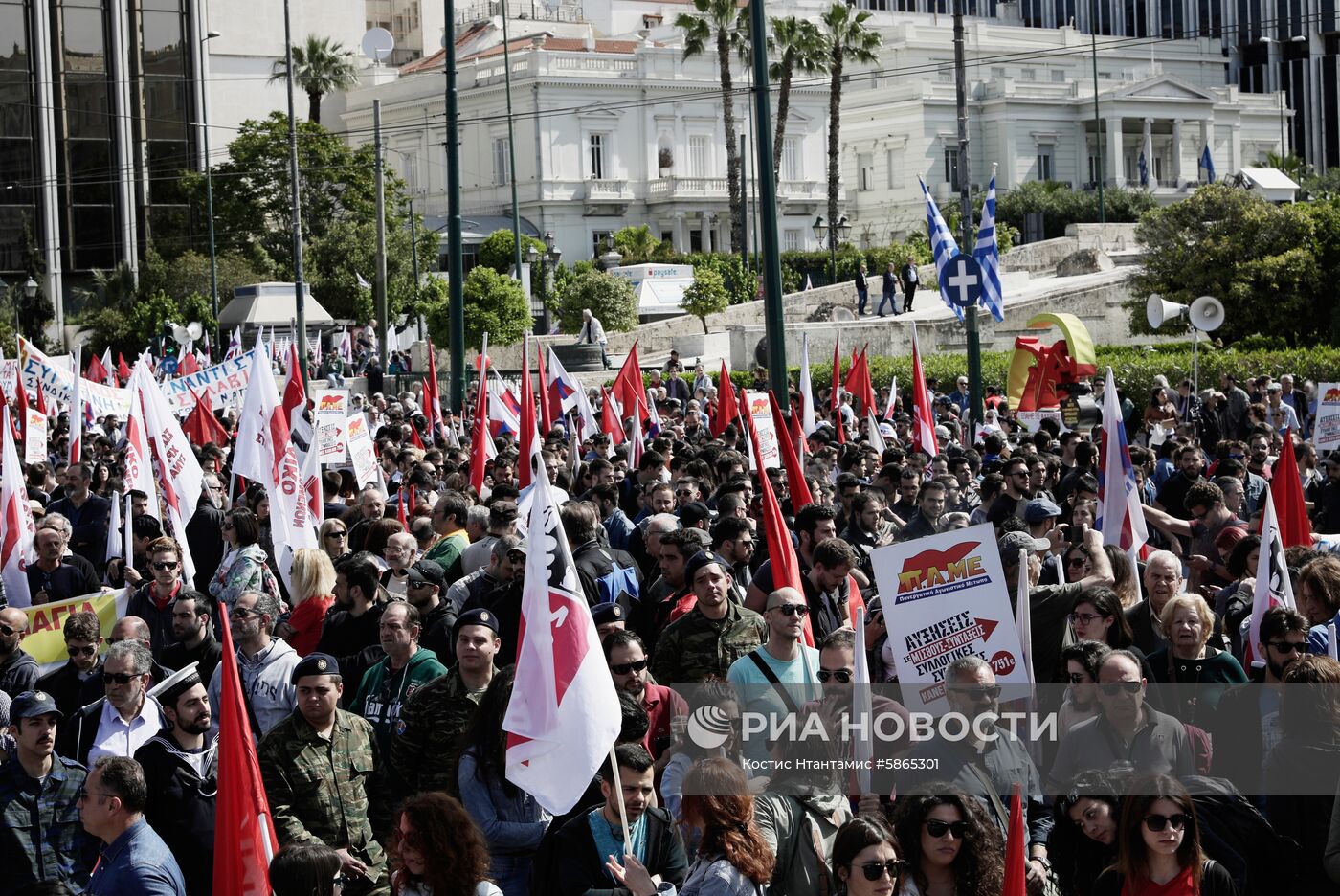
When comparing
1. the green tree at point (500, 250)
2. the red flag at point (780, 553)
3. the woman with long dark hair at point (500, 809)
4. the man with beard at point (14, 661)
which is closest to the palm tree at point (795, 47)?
the green tree at point (500, 250)

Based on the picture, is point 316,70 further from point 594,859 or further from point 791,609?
point 594,859

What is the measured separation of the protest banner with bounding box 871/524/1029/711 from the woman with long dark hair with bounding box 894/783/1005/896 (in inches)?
63.8

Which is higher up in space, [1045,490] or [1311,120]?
[1311,120]

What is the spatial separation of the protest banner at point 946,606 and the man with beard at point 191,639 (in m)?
2.90

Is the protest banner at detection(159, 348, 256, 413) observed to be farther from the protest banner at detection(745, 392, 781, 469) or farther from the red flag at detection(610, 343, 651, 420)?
the protest banner at detection(745, 392, 781, 469)

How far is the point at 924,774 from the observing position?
577cm

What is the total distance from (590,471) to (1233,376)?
53.4 ft

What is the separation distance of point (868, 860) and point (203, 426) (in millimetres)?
14434

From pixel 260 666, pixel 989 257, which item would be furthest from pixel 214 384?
pixel 260 666

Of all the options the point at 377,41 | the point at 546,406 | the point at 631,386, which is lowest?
the point at 546,406

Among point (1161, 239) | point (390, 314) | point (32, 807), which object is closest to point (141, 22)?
point (390, 314)

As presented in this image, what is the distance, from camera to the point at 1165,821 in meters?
4.98

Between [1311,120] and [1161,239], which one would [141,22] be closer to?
[1161,239]

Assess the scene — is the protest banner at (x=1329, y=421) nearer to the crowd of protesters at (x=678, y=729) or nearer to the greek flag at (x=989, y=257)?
the crowd of protesters at (x=678, y=729)
